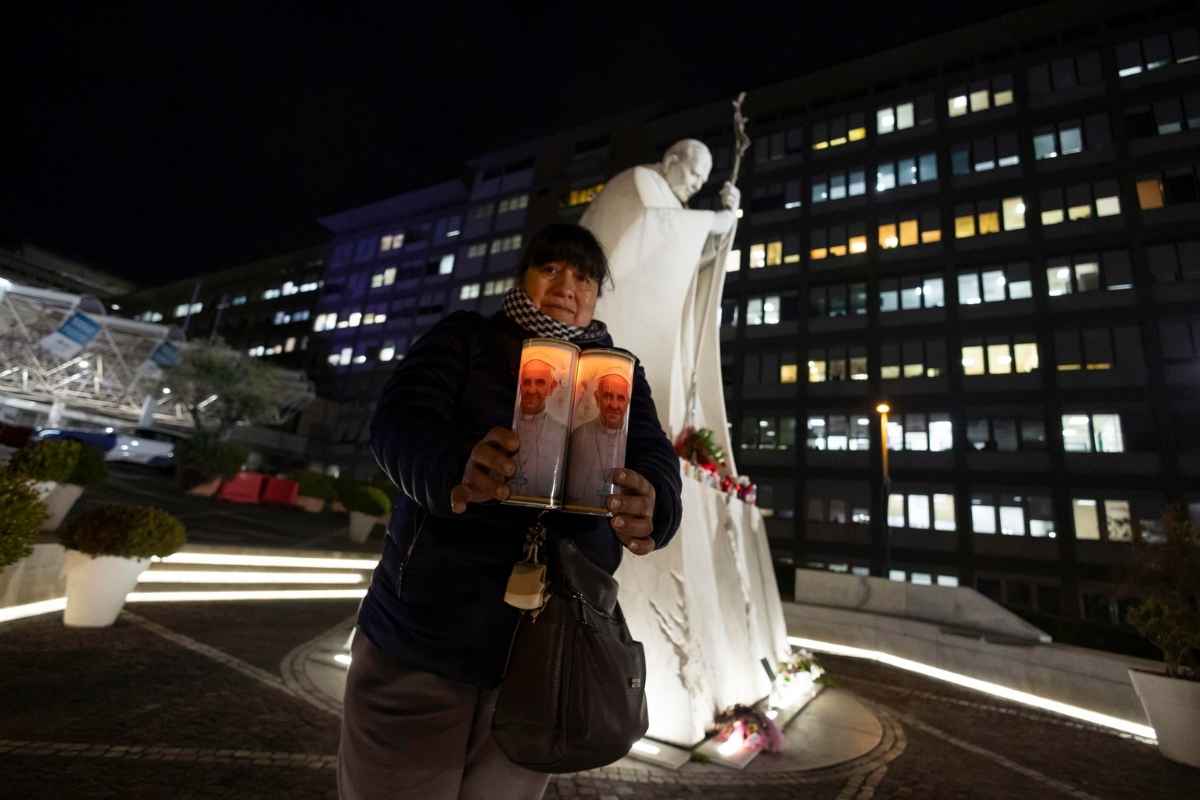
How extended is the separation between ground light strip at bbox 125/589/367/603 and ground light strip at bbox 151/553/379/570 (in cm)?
56

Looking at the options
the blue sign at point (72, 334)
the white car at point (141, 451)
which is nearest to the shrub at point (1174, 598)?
the white car at point (141, 451)

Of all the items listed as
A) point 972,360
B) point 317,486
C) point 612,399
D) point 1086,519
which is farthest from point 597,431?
point 972,360

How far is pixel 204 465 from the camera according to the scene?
21625mm

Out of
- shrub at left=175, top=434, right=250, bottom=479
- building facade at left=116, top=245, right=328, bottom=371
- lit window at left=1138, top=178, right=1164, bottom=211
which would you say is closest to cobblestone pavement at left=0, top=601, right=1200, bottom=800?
shrub at left=175, top=434, right=250, bottom=479

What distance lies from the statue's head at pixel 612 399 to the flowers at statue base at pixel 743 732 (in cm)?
448

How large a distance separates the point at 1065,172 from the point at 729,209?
30284 mm

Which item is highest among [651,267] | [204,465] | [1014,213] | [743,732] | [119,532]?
[1014,213]

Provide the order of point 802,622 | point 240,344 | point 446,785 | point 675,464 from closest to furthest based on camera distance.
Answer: point 446,785, point 675,464, point 802,622, point 240,344

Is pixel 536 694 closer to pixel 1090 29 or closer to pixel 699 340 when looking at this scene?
pixel 699 340

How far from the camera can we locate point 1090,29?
2789 cm

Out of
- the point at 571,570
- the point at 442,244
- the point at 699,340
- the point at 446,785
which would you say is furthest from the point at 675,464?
the point at 442,244

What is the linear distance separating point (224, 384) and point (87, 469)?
24004mm

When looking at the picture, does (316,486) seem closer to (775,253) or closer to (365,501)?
(365,501)

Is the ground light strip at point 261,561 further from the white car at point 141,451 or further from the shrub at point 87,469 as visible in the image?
the white car at point 141,451
